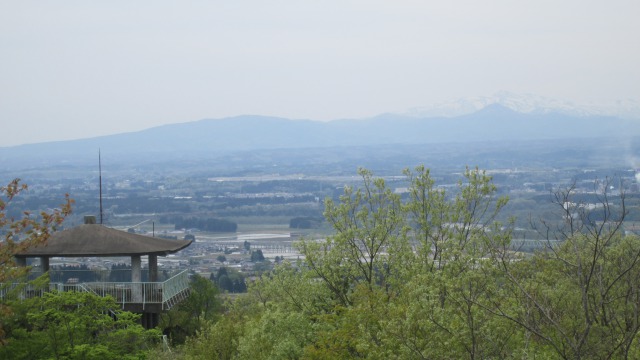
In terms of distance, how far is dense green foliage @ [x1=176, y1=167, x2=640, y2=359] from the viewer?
15195 millimetres

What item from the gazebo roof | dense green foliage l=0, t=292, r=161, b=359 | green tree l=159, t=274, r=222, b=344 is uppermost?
the gazebo roof

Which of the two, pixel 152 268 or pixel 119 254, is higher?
pixel 119 254

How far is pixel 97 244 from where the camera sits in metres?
28.6

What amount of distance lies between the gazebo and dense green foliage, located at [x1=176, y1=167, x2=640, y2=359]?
10.1 feet

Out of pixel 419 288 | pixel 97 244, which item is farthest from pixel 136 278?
pixel 419 288

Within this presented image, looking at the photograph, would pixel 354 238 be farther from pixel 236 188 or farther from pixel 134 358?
pixel 236 188

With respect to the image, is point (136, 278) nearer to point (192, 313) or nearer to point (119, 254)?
point (119, 254)

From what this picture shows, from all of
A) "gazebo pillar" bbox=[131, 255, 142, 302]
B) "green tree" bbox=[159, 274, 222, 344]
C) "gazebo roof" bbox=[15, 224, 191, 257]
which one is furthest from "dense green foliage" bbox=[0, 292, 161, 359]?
"green tree" bbox=[159, 274, 222, 344]

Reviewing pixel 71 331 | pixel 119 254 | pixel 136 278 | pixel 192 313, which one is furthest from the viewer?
pixel 192 313

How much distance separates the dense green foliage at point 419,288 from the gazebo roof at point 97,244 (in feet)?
11.8

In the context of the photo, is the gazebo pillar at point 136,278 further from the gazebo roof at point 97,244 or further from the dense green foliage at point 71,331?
the dense green foliage at point 71,331

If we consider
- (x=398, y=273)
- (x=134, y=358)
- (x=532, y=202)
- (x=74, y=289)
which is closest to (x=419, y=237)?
(x=398, y=273)

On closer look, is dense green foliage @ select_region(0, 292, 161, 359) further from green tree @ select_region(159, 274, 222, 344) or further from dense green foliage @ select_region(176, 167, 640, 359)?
green tree @ select_region(159, 274, 222, 344)

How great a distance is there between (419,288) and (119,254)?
14817mm
